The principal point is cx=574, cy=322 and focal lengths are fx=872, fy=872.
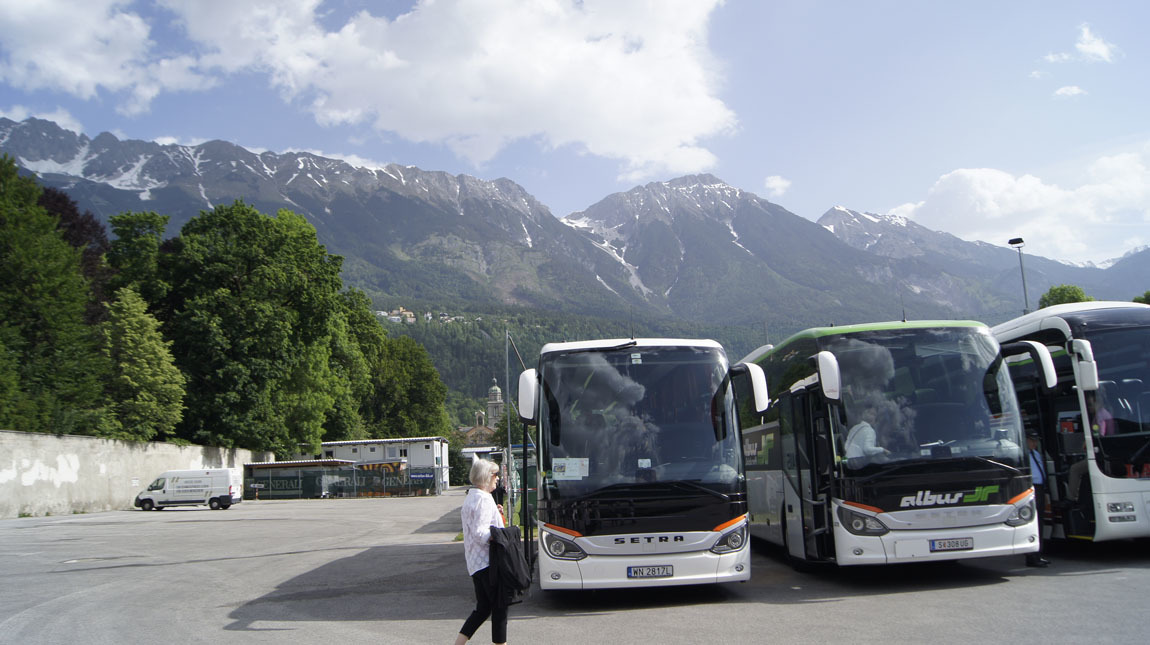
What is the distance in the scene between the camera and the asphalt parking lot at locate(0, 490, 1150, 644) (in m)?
7.90

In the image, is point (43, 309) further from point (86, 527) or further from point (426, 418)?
point (426, 418)

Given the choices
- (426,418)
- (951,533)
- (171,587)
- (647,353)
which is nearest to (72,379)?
(171,587)

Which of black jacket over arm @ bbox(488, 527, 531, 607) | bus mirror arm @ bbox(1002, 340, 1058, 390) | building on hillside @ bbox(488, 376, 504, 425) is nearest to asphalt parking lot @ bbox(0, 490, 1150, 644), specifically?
black jacket over arm @ bbox(488, 527, 531, 607)

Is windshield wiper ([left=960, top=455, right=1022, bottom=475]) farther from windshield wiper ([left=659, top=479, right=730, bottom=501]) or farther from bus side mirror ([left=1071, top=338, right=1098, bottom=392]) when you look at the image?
windshield wiper ([left=659, top=479, right=730, bottom=501])

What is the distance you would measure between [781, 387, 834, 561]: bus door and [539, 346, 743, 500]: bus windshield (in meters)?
1.14

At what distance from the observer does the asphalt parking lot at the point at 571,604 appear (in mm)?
7898

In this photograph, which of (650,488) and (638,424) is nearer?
(650,488)

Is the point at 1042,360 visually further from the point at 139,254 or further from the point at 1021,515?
the point at 139,254

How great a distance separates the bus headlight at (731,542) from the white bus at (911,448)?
1.17 meters

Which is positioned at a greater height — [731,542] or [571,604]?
[731,542]

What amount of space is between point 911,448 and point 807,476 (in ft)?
4.74

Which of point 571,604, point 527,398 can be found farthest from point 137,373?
point 527,398

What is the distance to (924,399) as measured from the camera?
10.1 metres

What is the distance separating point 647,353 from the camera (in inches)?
412
